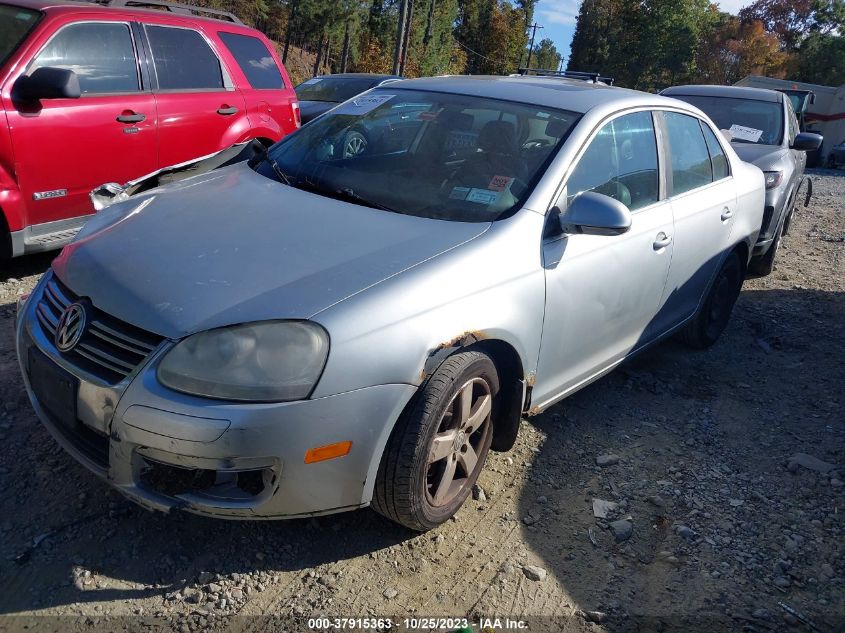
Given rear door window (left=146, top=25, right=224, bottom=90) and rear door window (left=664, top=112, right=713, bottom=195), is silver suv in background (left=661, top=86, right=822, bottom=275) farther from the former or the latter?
rear door window (left=146, top=25, right=224, bottom=90)

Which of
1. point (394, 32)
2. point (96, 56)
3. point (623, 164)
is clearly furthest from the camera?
point (394, 32)

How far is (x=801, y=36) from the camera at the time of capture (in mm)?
63250

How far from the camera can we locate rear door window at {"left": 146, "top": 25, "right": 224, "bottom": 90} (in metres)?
5.52

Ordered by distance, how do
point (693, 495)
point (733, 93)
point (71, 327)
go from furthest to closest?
point (733, 93)
point (693, 495)
point (71, 327)

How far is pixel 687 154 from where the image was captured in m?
4.27

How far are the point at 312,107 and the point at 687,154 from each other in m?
7.03

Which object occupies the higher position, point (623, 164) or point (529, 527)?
point (623, 164)

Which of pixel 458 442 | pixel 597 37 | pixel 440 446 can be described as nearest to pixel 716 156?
pixel 458 442

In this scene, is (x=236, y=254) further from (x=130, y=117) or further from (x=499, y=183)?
(x=130, y=117)

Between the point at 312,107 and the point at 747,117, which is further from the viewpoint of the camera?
the point at 312,107

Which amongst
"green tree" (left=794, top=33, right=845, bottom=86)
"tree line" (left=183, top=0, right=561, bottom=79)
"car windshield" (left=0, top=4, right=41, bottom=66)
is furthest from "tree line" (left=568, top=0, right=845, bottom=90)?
"car windshield" (left=0, top=4, right=41, bottom=66)

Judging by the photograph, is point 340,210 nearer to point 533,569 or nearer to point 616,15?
point 533,569

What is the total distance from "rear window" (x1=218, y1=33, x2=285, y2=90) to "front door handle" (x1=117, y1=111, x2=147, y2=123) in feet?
4.50

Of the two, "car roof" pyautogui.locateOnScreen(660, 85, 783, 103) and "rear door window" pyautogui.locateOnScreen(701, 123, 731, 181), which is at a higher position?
"car roof" pyautogui.locateOnScreen(660, 85, 783, 103)
